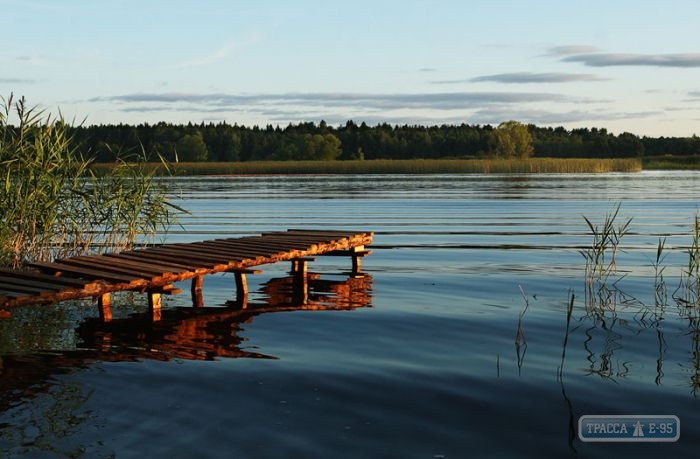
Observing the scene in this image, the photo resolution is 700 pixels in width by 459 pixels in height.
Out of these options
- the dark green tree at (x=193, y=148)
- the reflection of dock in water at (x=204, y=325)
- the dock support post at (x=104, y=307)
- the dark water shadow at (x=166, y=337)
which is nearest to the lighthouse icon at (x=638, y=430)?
the dark water shadow at (x=166, y=337)

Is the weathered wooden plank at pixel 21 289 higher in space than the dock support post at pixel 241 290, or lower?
higher

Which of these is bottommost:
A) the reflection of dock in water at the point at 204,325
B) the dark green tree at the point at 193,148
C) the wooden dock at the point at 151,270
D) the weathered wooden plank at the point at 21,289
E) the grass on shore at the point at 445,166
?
the reflection of dock in water at the point at 204,325

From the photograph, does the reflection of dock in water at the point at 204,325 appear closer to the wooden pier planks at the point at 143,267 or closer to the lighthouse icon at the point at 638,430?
the wooden pier planks at the point at 143,267

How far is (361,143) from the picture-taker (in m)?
143

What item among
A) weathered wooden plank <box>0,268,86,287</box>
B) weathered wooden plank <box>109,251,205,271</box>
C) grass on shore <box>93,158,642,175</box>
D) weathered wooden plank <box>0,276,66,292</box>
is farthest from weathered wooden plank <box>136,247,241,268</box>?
grass on shore <box>93,158,642,175</box>

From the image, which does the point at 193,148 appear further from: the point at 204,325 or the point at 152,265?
the point at 204,325

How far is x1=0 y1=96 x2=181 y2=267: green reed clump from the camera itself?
42.3 feet

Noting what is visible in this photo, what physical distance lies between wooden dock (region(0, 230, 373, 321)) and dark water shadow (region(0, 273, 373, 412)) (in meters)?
0.31

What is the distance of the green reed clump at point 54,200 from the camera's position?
12898 millimetres

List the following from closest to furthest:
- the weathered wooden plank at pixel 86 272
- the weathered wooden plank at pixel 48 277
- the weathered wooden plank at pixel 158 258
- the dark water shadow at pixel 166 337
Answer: the dark water shadow at pixel 166 337 → the weathered wooden plank at pixel 48 277 → the weathered wooden plank at pixel 86 272 → the weathered wooden plank at pixel 158 258

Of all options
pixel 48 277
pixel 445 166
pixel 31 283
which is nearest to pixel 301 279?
pixel 48 277

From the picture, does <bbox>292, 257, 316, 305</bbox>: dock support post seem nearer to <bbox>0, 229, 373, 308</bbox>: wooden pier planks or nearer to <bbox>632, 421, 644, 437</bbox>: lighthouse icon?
<bbox>0, 229, 373, 308</bbox>: wooden pier planks

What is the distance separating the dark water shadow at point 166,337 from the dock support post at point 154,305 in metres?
0.06

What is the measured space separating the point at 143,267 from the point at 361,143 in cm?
13250
